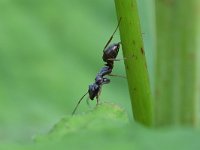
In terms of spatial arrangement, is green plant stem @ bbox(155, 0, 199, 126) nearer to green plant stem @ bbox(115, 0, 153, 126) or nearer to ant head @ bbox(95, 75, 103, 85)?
green plant stem @ bbox(115, 0, 153, 126)

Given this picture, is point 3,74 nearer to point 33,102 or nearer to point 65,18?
point 33,102

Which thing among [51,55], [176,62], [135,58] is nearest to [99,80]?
[51,55]

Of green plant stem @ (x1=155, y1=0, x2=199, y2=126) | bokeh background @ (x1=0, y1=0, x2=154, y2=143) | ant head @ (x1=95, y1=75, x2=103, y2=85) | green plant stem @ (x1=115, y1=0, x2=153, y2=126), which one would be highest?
green plant stem @ (x1=155, y1=0, x2=199, y2=126)

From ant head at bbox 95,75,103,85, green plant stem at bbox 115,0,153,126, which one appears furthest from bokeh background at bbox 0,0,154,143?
green plant stem at bbox 115,0,153,126

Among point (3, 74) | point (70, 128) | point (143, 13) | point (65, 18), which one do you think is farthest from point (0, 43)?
point (70, 128)

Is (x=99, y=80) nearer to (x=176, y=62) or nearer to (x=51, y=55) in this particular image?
(x=51, y=55)

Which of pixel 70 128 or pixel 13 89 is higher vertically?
pixel 70 128
